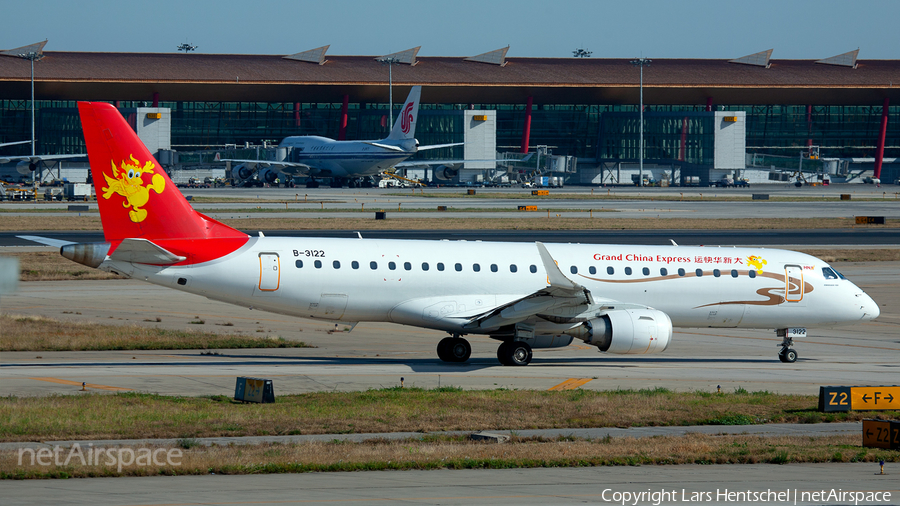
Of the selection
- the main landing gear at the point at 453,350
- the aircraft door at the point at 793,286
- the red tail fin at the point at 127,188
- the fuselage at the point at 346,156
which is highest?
the fuselage at the point at 346,156

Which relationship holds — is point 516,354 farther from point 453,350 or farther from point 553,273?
point 553,273

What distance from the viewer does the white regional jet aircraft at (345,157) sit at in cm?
11900

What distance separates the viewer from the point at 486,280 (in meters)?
28.5

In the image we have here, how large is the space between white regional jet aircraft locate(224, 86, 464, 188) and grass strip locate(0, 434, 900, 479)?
334ft

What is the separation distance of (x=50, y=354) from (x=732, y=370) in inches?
770

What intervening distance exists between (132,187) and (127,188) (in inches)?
5.1

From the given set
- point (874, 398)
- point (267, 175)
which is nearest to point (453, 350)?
point (874, 398)

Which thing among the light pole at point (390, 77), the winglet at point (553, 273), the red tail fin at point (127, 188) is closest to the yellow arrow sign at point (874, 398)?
the winglet at point (553, 273)

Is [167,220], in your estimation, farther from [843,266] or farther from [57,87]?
[57,87]

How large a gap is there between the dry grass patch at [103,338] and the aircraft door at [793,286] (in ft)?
50.3

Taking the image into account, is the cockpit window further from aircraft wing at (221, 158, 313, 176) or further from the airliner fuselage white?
aircraft wing at (221, 158, 313, 176)

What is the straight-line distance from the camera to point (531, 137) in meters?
170

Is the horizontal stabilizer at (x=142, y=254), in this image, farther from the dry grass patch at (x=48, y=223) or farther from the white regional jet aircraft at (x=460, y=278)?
the dry grass patch at (x=48, y=223)

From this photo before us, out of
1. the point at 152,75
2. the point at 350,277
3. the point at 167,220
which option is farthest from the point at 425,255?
the point at 152,75
